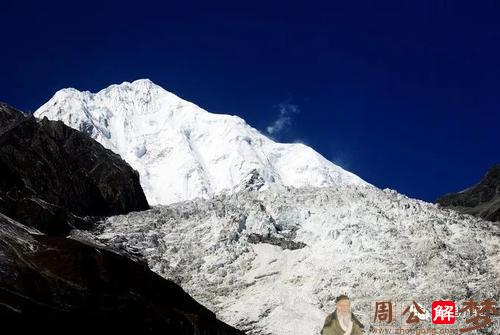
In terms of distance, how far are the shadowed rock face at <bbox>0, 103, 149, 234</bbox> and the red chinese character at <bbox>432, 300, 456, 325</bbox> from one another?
4054 cm

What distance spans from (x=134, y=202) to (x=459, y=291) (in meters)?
63.1

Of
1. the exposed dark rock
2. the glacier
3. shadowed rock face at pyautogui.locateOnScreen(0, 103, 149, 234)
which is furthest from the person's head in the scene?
the exposed dark rock

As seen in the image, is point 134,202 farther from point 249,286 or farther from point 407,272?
point 407,272

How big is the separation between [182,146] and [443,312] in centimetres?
11652

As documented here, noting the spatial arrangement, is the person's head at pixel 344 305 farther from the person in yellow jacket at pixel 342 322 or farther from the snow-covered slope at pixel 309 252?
the snow-covered slope at pixel 309 252

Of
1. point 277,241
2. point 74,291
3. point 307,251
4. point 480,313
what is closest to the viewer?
point 74,291

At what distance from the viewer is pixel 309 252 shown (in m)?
74.4

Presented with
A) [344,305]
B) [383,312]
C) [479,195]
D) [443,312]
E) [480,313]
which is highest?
[479,195]

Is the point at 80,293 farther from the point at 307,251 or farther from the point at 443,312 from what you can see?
the point at 307,251

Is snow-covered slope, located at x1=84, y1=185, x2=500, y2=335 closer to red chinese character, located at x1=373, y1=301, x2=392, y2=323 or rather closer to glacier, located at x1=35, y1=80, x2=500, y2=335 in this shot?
glacier, located at x1=35, y1=80, x2=500, y2=335

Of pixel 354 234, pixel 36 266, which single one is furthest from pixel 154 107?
pixel 36 266

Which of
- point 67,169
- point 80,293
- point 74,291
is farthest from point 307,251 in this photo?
point 74,291

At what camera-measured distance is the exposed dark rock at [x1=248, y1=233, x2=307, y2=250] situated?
77312 millimetres

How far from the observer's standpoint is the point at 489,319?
172 feet
